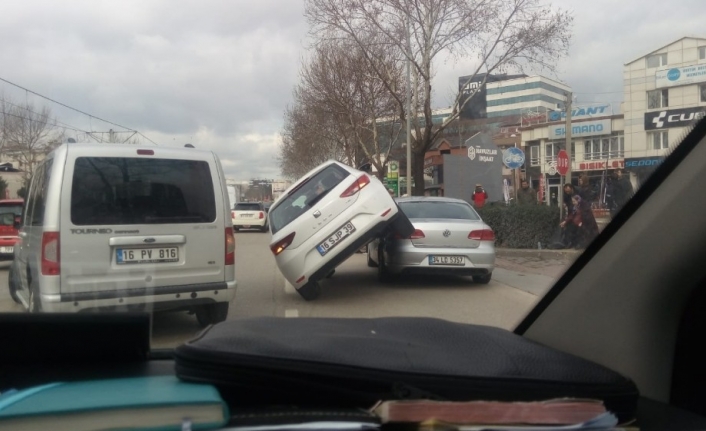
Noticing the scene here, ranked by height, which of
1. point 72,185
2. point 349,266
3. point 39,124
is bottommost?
point 349,266

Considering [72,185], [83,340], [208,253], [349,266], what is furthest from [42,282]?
[349,266]

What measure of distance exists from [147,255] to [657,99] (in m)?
4.71

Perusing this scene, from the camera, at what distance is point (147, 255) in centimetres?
603

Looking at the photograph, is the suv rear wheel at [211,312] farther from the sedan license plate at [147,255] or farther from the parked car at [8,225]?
the parked car at [8,225]

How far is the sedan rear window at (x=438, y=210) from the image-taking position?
31.4ft

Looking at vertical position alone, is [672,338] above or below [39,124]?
below

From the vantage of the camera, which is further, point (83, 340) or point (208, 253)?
point (208, 253)

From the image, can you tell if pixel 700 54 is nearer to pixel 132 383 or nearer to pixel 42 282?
pixel 132 383

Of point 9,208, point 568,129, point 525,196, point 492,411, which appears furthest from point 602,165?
point 9,208

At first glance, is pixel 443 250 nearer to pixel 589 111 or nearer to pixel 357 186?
pixel 357 186

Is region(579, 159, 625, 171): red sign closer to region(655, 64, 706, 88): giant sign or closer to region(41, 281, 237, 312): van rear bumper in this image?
region(655, 64, 706, 88): giant sign

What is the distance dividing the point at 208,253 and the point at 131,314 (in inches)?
160

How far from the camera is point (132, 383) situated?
182 cm

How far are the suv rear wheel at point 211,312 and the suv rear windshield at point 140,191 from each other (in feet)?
2.82
